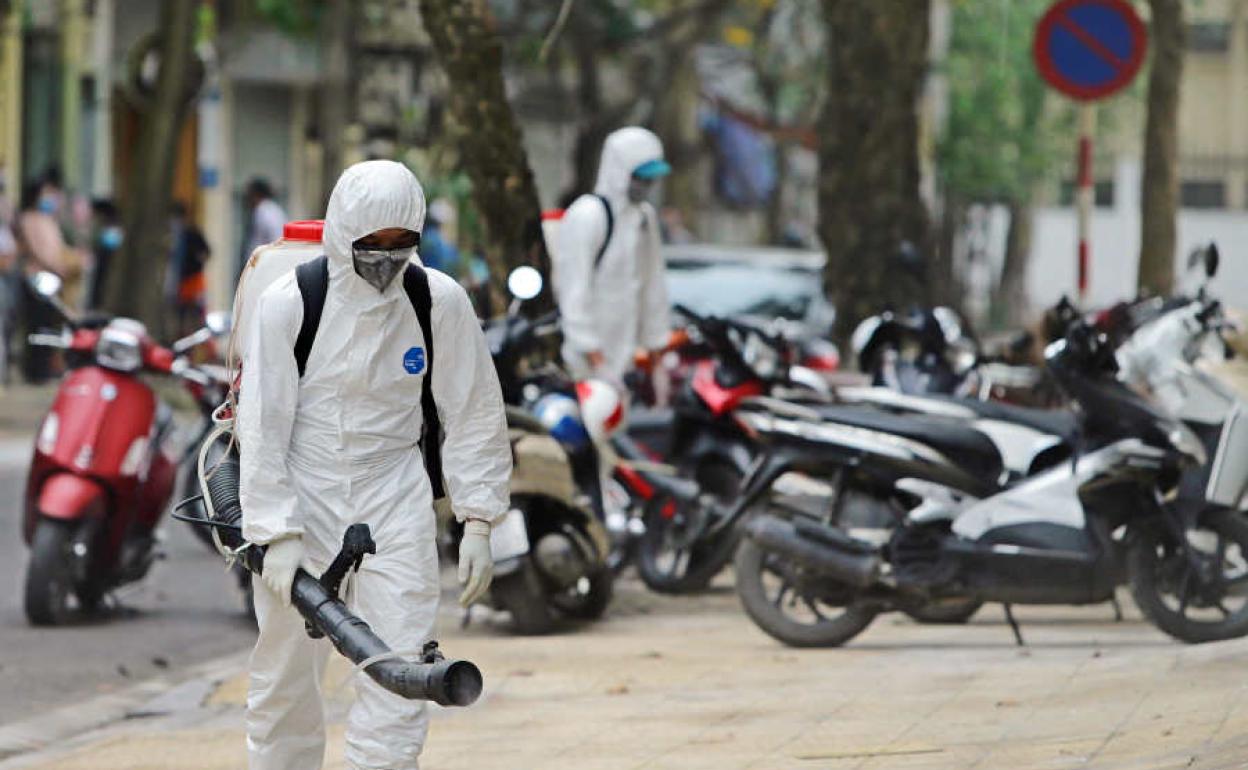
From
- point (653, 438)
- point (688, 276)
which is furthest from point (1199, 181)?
point (653, 438)

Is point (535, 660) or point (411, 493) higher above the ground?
point (411, 493)

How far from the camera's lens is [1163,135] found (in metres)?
Answer: 20.8

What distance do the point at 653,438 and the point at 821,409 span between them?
91.6 inches

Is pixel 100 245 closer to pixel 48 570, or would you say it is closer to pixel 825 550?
pixel 48 570

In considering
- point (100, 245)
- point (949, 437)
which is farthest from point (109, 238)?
point (949, 437)

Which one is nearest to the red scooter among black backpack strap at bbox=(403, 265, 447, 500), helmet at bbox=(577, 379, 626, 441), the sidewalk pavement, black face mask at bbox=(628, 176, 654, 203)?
Result: the sidewalk pavement

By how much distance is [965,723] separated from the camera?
8273mm

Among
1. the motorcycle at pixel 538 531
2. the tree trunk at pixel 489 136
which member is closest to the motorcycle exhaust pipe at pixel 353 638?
the motorcycle at pixel 538 531

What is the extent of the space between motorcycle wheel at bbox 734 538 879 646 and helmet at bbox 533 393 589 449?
110 cm

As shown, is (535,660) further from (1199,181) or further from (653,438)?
(1199,181)

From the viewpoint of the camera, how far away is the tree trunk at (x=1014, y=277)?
52.2m

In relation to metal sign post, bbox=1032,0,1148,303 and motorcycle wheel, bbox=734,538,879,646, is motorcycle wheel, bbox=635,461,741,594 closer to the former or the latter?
motorcycle wheel, bbox=734,538,879,646

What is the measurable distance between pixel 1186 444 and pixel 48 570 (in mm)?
4289

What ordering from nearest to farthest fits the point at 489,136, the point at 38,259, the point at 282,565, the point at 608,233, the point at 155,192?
the point at 282,565, the point at 608,233, the point at 489,136, the point at 38,259, the point at 155,192
